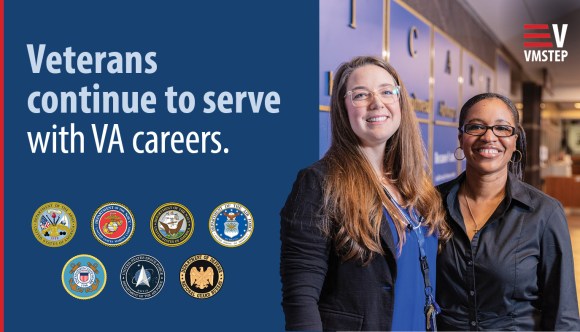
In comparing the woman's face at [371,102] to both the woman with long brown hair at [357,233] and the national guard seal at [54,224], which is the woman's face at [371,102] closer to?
the woman with long brown hair at [357,233]

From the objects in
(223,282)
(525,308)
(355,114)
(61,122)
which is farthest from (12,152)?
(525,308)

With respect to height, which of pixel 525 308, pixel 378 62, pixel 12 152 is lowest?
pixel 525 308

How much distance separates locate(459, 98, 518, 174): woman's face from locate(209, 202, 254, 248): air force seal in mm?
1191

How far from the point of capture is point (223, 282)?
2.58 m

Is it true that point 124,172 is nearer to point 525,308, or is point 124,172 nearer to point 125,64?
point 125,64

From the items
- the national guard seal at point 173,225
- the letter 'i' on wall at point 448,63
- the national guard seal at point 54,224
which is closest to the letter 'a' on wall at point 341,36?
the national guard seal at point 173,225

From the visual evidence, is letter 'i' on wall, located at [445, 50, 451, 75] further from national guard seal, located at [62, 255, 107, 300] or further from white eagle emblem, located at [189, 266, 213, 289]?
national guard seal, located at [62, 255, 107, 300]

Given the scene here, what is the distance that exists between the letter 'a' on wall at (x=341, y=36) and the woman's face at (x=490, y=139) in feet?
3.10

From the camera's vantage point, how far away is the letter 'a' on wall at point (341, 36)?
265 centimetres

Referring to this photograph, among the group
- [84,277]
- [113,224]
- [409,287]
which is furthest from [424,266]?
[84,277]

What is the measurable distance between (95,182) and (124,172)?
0.12 meters

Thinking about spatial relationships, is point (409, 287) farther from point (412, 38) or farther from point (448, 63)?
point (448, 63)

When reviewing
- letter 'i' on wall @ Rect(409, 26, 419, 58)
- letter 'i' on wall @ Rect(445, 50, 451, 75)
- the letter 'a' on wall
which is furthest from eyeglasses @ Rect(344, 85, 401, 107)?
letter 'i' on wall @ Rect(445, 50, 451, 75)

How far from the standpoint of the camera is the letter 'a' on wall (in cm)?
265
